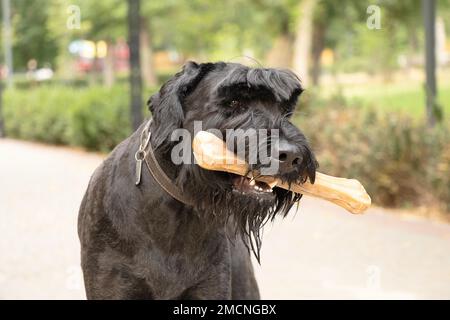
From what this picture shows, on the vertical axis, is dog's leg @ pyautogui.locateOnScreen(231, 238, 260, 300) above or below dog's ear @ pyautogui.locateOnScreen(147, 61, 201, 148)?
below

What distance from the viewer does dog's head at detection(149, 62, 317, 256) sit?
2740 millimetres

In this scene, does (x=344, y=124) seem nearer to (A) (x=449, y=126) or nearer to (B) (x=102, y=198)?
Result: (A) (x=449, y=126)

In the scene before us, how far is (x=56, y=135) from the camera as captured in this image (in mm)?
18141

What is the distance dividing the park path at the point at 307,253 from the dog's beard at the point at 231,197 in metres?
2.79

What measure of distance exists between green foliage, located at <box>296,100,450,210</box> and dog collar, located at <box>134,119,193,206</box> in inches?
245

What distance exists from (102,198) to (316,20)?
81.2 feet

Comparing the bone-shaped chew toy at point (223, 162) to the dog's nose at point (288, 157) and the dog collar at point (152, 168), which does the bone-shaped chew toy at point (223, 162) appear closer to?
the dog's nose at point (288, 157)

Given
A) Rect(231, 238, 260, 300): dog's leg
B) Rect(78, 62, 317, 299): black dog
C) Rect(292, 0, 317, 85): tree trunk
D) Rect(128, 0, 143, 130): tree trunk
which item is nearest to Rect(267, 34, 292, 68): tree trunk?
Rect(292, 0, 317, 85): tree trunk

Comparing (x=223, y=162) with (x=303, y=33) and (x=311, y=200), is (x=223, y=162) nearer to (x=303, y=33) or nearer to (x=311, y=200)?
(x=311, y=200)

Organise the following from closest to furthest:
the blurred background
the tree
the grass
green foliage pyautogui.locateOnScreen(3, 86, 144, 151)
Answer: the blurred background
green foliage pyautogui.locateOnScreen(3, 86, 144, 151)
the grass
the tree

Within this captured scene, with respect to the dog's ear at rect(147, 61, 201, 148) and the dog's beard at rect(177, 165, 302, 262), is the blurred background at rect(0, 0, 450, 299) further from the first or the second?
the dog's beard at rect(177, 165, 302, 262)

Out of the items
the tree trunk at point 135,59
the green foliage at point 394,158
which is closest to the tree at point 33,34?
the tree trunk at point 135,59

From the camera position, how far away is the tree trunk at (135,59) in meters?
11.3
